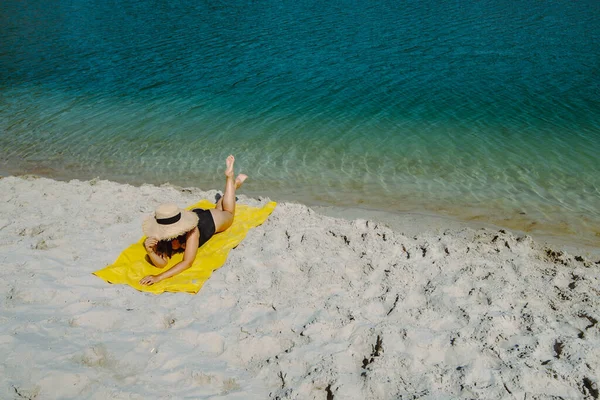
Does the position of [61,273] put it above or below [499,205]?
above

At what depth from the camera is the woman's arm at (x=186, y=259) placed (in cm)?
558

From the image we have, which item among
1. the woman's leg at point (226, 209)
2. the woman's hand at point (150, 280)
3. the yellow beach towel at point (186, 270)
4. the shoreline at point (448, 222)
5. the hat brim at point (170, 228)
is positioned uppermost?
the hat brim at point (170, 228)

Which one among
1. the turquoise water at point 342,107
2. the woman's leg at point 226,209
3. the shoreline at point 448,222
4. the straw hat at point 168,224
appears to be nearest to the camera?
the straw hat at point 168,224

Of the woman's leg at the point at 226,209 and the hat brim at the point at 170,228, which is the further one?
the woman's leg at the point at 226,209

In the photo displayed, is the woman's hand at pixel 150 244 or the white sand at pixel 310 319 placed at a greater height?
the woman's hand at pixel 150 244

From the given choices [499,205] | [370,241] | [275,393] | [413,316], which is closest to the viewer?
[275,393]

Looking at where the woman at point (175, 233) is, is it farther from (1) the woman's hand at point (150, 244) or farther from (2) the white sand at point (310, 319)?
(2) the white sand at point (310, 319)

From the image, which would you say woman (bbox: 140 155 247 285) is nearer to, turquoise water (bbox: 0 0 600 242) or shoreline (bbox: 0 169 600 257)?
shoreline (bbox: 0 169 600 257)

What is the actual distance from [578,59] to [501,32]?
170 inches

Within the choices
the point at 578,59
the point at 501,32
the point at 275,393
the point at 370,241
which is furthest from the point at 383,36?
the point at 275,393

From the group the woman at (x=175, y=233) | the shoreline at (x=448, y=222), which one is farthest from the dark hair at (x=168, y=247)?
the shoreline at (x=448, y=222)

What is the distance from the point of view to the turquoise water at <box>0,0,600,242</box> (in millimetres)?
9125

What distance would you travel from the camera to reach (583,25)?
19156 millimetres

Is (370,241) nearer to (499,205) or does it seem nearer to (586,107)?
(499,205)
